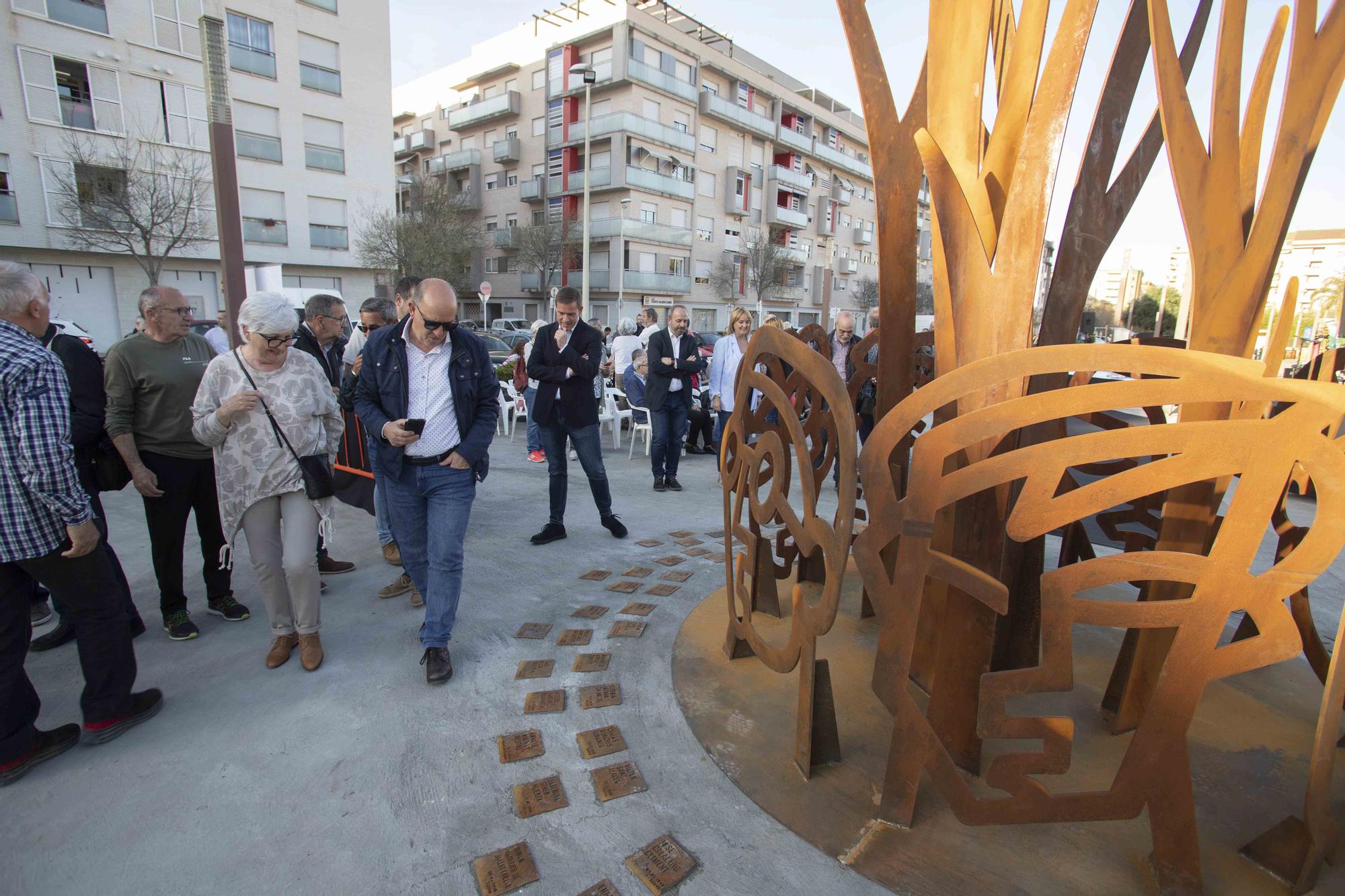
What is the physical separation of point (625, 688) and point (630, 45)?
3525cm

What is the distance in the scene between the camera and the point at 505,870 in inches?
77.9

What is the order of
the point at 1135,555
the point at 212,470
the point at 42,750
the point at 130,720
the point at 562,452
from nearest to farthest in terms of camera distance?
the point at 1135,555
the point at 42,750
the point at 130,720
the point at 212,470
the point at 562,452

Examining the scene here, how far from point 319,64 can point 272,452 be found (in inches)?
1120

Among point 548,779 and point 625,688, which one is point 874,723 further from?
point 548,779

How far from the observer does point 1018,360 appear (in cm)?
182

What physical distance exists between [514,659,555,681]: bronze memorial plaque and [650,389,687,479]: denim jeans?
12.1 feet

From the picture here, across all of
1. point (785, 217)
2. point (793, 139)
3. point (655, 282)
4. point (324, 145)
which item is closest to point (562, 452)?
point (324, 145)

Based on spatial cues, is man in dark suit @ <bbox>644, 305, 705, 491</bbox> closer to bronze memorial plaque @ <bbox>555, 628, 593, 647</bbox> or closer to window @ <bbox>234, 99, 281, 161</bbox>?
bronze memorial plaque @ <bbox>555, 628, 593, 647</bbox>

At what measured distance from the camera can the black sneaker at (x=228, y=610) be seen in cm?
367

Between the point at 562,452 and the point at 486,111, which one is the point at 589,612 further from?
the point at 486,111

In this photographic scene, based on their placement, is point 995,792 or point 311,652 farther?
point 311,652

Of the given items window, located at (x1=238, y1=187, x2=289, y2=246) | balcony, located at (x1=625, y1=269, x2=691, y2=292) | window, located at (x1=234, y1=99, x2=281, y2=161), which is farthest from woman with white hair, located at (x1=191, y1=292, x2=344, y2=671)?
balcony, located at (x1=625, y1=269, x2=691, y2=292)

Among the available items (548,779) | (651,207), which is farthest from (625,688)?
(651,207)

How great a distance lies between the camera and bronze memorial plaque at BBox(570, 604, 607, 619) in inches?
146
